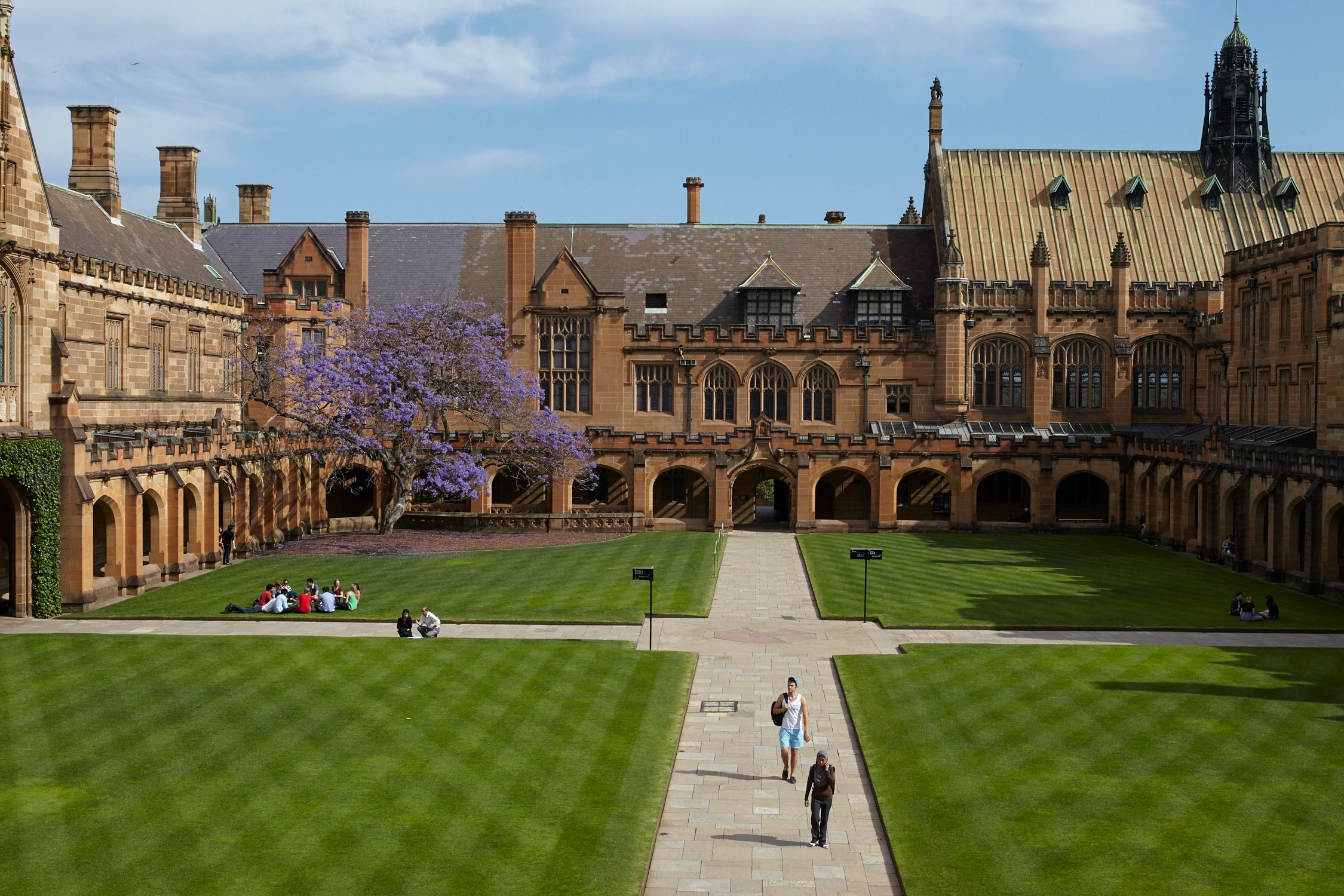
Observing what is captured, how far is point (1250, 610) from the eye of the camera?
125ft

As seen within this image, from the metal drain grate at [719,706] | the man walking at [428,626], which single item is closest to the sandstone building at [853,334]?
the man walking at [428,626]

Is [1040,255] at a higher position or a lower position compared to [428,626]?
higher

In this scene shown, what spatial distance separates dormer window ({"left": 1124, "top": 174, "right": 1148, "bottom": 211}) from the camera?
71.9 metres

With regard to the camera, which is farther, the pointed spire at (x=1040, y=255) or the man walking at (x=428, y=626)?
the pointed spire at (x=1040, y=255)

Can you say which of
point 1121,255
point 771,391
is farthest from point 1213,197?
point 771,391

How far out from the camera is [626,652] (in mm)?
32750

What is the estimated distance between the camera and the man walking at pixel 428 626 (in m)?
34.5

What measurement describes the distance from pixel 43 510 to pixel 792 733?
25.1m

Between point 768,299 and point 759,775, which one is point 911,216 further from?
point 759,775

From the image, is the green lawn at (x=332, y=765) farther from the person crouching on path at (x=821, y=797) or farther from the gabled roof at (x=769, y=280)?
the gabled roof at (x=769, y=280)

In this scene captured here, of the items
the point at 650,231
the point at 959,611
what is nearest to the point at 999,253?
the point at 650,231

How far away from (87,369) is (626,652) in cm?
2722

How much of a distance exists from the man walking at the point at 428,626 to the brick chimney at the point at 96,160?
3059 centimetres

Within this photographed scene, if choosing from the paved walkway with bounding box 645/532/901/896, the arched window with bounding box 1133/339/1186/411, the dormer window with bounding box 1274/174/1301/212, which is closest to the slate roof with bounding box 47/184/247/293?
the paved walkway with bounding box 645/532/901/896
